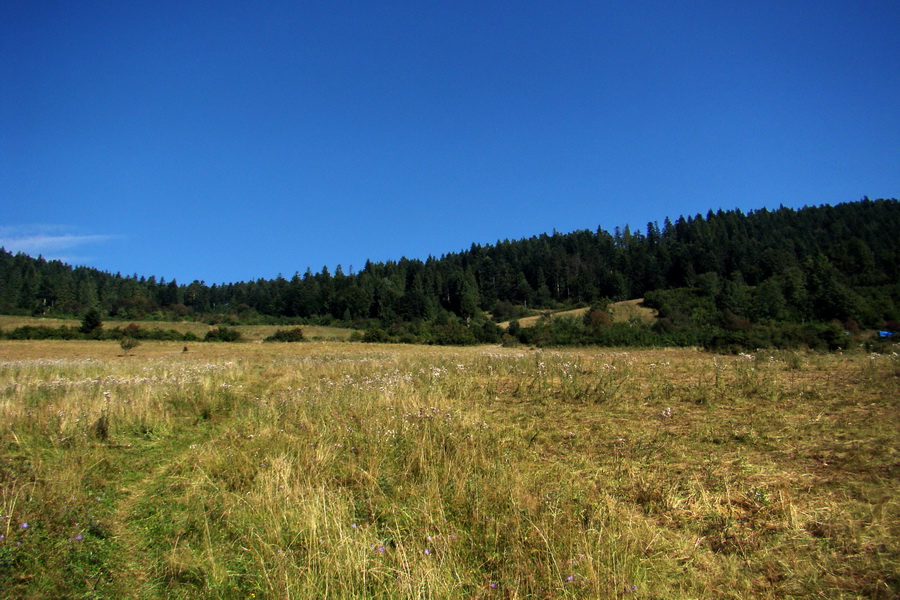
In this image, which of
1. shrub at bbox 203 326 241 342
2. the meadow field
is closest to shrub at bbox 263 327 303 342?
shrub at bbox 203 326 241 342

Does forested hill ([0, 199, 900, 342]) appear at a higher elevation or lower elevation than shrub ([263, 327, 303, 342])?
higher

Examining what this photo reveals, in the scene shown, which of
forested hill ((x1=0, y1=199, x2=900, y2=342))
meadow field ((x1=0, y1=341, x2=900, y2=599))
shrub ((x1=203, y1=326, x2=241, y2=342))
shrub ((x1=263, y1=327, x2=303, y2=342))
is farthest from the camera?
forested hill ((x1=0, y1=199, x2=900, y2=342))

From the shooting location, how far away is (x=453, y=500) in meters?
4.15

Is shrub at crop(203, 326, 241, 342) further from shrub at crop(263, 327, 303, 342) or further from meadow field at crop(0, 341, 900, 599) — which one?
meadow field at crop(0, 341, 900, 599)

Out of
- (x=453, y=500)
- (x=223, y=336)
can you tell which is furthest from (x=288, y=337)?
(x=453, y=500)

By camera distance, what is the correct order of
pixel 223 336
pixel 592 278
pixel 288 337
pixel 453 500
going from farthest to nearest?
pixel 592 278
pixel 288 337
pixel 223 336
pixel 453 500

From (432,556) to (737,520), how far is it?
8.31ft

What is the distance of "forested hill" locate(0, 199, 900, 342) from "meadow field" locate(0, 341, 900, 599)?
5317 cm

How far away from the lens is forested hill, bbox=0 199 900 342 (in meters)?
67.6

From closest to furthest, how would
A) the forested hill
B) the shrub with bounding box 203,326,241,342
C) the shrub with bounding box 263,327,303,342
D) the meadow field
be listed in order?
1. the meadow field
2. the shrub with bounding box 203,326,241,342
3. the shrub with bounding box 263,327,303,342
4. the forested hill

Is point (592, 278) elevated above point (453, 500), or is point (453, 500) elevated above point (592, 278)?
point (592, 278)

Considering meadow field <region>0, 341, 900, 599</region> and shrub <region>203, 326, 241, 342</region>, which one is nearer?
meadow field <region>0, 341, 900, 599</region>

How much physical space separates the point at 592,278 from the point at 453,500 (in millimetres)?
102161

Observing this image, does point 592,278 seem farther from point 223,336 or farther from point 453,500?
point 453,500
